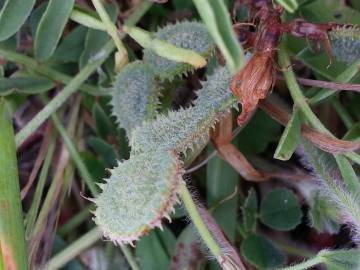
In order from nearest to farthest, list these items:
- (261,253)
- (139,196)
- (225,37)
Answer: (225,37) < (139,196) < (261,253)

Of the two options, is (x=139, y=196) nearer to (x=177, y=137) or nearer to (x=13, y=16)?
(x=177, y=137)

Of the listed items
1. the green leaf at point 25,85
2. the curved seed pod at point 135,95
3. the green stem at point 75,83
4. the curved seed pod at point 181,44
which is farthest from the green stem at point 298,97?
the green leaf at point 25,85

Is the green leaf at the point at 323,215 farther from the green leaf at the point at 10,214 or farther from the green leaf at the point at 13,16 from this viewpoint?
the green leaf at the point at 13,16

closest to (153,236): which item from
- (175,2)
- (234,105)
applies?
(234,105)

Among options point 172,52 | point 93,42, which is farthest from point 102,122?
point 172,52

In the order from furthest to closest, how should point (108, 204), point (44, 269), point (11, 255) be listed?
point (44, 269), point (11, 255), point (108, 204)

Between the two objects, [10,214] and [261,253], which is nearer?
[10,214]

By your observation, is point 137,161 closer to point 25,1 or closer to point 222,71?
point 222,71
